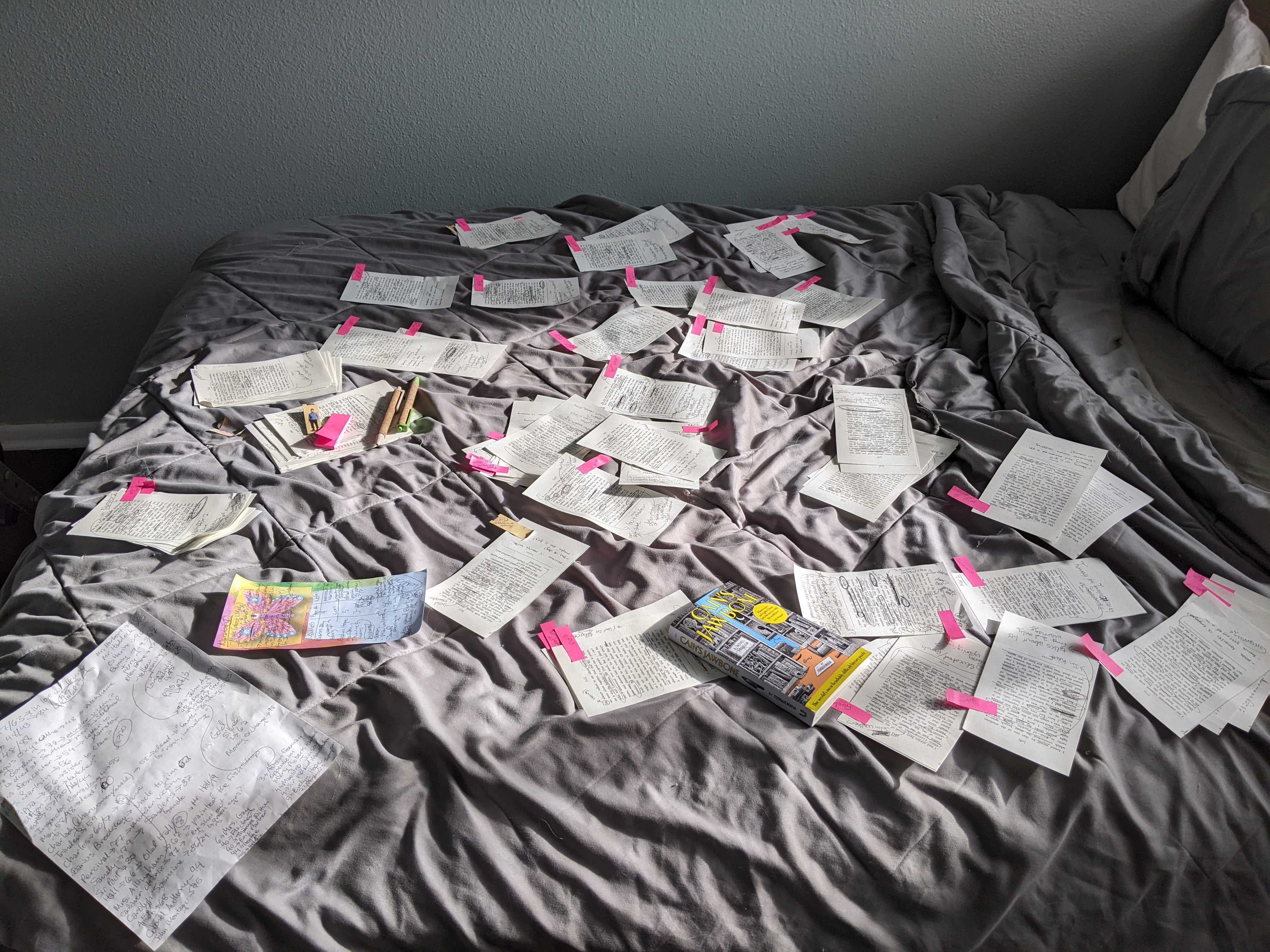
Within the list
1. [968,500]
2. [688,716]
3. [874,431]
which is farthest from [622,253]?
[688,716]

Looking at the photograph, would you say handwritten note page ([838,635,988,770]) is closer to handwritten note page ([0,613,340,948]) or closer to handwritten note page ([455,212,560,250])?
handwritten note page ([0,613,340,948])

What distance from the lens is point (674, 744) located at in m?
0.93

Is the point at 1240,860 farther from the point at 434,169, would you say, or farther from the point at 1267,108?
the point at 434,169

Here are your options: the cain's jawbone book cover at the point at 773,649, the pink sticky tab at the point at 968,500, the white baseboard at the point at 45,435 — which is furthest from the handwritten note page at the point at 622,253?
the white baseboard at the point at 45,435

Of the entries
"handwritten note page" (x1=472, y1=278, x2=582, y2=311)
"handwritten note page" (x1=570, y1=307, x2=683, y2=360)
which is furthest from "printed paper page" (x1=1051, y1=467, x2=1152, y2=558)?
"handwritten note page" (x1=472, y1=278, x2=582, y2=311)

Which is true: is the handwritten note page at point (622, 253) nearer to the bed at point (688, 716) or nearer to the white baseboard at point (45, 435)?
the bed at point (688, 716)

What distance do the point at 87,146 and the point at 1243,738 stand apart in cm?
252

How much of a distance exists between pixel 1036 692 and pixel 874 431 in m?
0.55

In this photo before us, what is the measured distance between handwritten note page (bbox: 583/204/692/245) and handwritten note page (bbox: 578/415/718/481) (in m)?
0.75

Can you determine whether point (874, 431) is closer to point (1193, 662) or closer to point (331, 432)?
point (1193, 662)

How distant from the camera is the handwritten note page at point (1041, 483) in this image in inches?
48.4

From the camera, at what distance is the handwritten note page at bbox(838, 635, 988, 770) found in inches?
36.8

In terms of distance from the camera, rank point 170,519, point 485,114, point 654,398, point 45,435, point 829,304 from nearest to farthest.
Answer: point 170,519 → point 654,398 → point 829,304 → point 485,114 → point 45,435

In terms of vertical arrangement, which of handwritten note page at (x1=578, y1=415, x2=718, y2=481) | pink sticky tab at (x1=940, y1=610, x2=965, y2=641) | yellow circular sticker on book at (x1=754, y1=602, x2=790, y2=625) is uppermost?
handwritten note page at (x1=578, y1=415, x2=718, y2=481)
